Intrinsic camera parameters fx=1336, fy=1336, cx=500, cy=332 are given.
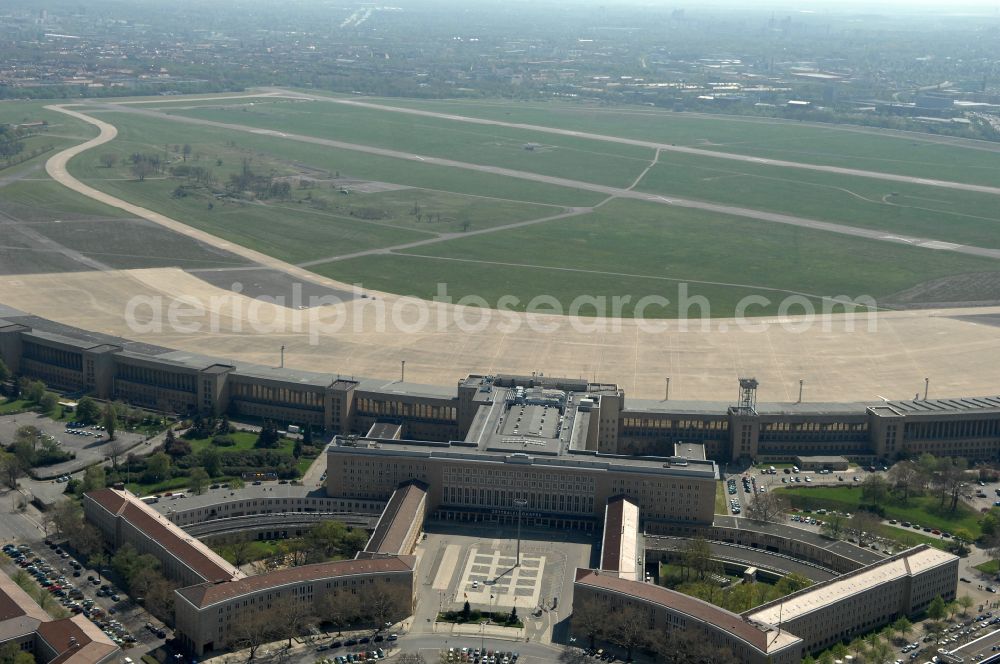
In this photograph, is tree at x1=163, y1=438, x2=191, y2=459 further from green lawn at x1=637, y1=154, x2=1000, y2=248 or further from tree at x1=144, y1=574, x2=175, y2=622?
green lawn at x1=637, y1=154, x2=1000, y2=248

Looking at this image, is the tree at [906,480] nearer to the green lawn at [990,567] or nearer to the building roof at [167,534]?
the green lawn at [990,567]

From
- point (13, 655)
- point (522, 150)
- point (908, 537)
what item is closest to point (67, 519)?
point (13, 655)

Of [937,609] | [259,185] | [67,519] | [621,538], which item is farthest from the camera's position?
[259,185]

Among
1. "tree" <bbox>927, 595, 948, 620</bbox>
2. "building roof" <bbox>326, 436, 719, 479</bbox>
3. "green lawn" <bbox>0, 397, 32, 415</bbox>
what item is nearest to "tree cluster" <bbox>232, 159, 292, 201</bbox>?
"green lawn" <bbox>0, 397, 32, 415</bbox>

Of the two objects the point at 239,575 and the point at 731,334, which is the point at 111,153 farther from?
the point at 239,575

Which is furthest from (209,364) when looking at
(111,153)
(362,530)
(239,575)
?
(111,153)

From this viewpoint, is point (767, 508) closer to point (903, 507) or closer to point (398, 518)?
point (903, 507)

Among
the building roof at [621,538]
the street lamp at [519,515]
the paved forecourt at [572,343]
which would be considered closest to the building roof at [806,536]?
the building roof at [621,538]
